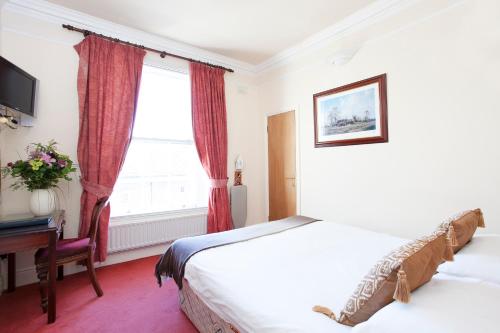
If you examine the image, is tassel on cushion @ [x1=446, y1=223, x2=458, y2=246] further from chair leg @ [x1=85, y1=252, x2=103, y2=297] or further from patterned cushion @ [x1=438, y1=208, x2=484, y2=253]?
chair leg @ [x1=85, y1=252, x2=103, y2=297]

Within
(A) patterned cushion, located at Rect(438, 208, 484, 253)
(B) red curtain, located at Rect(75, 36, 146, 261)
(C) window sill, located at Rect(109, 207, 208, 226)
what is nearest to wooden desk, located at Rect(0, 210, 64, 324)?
(B) red curtain, located at Rect(75, 36, 146, 261)

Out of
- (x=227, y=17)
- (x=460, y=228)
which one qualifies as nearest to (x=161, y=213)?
(x=227, y=17)

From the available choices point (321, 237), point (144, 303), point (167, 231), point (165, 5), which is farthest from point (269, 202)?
point (165, 5)

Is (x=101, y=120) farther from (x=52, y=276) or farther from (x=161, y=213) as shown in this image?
(x=52, y=276)

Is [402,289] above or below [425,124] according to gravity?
below

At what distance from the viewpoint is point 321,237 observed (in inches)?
84.7

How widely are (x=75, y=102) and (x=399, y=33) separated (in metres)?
3.54

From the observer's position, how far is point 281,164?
12.7ft

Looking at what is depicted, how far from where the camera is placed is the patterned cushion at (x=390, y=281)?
3.06 feet

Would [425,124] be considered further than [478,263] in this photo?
Yes

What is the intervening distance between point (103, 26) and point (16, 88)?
123cm

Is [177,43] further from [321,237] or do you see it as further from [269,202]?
[321,237]

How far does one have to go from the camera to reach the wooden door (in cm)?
369

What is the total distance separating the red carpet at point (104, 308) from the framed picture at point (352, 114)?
2.49 meters
